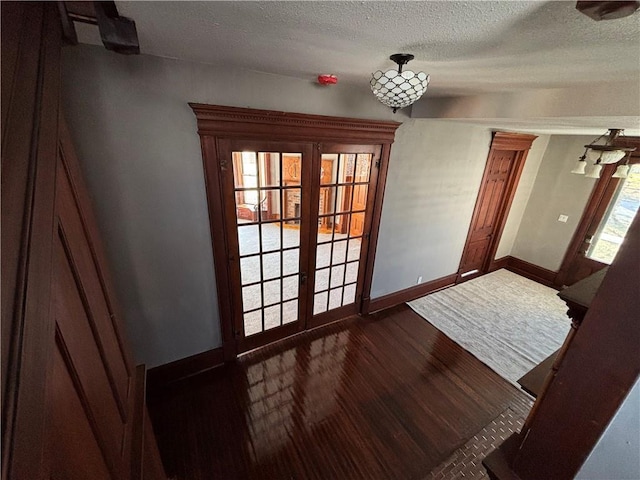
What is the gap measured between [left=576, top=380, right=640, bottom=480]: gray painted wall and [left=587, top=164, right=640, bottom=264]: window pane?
14.3 ft

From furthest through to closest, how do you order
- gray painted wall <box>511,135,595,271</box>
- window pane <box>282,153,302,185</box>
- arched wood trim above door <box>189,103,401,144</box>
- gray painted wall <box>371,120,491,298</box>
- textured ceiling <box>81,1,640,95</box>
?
gray painted wall <box>511,135,595,271</box> → gray painted wall <box>371,120,491,298</box> → window pane <box>282,153,302,185</box> → arched wood trim above door <box>189,103,401,144</box> → textured ceiling <box>81,1,640,95</box>

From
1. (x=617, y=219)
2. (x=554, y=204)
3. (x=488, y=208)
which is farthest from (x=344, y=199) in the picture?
(x=617, y=219)

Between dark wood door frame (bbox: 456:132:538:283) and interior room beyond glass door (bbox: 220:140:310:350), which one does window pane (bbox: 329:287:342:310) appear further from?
dark wood door frame (bbox: 456:132:538:283)

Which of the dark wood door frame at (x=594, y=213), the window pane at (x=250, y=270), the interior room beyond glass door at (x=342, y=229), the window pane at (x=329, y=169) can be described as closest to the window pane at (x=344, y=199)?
the interior room beyond glass door at (x=342, y=229)

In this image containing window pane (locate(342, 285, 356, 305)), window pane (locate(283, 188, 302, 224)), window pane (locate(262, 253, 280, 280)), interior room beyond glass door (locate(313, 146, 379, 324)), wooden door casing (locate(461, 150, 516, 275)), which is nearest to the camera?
window pane (locate(283, 188, 302, 224))

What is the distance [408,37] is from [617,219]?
178 inches

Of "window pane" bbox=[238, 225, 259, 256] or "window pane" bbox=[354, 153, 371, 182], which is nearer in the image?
"window pane" bbox=[238, 225, 259, 256]

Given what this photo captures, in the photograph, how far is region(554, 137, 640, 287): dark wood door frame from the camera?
11.4ft

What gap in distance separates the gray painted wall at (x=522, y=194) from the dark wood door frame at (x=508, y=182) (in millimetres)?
185

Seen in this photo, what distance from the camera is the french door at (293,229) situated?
7.00ft

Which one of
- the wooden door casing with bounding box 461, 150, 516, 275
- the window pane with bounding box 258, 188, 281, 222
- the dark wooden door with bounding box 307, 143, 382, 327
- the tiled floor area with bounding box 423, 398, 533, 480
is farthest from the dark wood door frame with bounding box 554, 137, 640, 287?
the window pane with bounding box 258, 188, 281, 222

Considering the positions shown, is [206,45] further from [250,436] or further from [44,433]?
[250,436]

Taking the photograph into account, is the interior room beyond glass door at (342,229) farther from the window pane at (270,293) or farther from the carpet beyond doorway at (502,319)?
the carpet beyond doorway at (502,319)

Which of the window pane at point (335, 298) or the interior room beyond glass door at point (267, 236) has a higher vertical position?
the interior room beyond glass door at point (267, 236)
